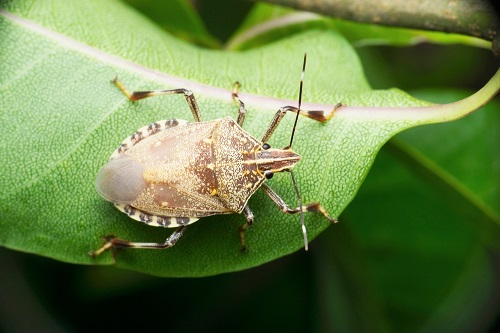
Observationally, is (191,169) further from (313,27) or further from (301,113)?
(313,27)

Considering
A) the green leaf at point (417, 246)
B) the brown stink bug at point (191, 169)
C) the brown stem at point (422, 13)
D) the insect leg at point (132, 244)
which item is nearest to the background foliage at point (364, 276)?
the green leaf at point (417, 246)

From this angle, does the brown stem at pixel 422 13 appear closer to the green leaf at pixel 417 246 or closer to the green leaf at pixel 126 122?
the green leaf at pixel 126 122

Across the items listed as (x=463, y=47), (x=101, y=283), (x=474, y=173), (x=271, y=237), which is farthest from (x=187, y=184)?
(x=463, y=47)

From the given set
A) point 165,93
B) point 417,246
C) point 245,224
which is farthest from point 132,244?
point 417,246

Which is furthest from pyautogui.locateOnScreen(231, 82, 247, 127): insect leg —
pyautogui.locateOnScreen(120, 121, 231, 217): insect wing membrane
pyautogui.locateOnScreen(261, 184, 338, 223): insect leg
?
pyautogui.locateOnScreen(261, 184, 338, 223): insect leg

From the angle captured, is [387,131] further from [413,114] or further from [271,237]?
[271,237]

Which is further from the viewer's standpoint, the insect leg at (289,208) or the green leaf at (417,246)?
the green leaf at (417,246)
